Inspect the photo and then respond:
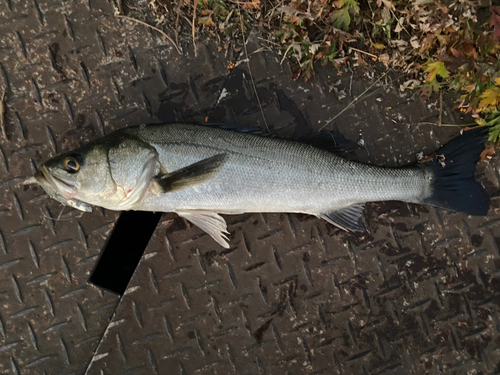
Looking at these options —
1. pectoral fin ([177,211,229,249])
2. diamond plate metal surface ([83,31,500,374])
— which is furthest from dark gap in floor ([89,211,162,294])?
pectoral fin ([177,211,229,249])

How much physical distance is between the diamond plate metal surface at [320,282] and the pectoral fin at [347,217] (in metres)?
0.23

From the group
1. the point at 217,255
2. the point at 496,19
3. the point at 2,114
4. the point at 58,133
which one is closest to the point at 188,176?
the point at 217,255

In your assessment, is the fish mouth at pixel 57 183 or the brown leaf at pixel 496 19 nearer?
the fish mouth at pixel 57 183

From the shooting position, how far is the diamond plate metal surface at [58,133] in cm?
308

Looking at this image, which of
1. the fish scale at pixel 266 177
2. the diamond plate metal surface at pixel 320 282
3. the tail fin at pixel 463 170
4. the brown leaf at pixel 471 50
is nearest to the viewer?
the fish scale at pixel 266 177

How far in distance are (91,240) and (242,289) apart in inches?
58.3

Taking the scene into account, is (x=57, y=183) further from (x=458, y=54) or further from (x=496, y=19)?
(x=496, y=19)

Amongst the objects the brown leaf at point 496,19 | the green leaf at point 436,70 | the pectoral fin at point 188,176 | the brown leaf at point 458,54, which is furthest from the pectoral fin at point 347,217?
the brown leaf at point 496,19

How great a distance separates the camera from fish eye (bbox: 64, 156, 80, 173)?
2596mm

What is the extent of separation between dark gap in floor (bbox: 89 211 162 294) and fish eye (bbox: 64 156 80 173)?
92 cm

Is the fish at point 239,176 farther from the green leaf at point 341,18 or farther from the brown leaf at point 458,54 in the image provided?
the green leaf at point 341,18

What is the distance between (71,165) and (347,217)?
2.33 m

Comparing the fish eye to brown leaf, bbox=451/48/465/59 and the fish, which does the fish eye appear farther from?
brown leaf, bbox=451/48/465/59

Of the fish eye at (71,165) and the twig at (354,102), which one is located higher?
the fish eye at (71,165)
